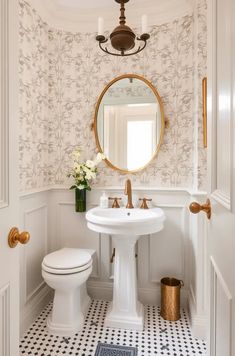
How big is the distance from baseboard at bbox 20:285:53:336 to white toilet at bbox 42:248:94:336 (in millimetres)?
151

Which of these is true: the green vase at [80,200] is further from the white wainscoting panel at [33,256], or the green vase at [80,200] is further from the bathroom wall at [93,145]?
the white wainscoting panel at [33,256]

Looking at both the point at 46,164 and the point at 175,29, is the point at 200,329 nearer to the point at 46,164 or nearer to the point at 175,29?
the point at 46,164

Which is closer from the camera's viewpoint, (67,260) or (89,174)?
(67,260)

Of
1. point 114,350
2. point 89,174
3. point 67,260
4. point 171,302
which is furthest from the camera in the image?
point 89,174

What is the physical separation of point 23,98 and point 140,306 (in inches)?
75.7

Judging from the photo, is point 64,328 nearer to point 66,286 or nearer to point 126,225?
point 66,286

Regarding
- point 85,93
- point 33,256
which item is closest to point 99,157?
point 85,93

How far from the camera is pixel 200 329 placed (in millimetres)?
1775

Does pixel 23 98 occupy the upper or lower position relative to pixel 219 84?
upper

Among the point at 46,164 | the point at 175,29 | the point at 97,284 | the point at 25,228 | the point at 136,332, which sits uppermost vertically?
the point at 175,29

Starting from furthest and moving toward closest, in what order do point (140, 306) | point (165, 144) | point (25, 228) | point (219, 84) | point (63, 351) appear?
point (165, 144)
point (140, 306)
point (25, 228)
point (63, 351)
point (219, 84)

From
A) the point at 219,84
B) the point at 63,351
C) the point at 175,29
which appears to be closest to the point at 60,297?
the point at 63,351

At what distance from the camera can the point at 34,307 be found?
2006 millimetres

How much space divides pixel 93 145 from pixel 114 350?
1.62 m
